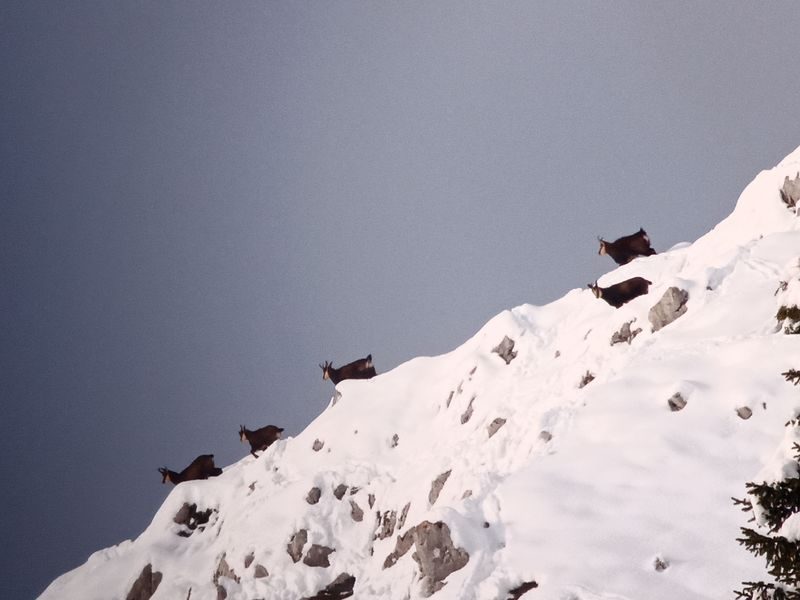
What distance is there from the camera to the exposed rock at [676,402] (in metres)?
20.8

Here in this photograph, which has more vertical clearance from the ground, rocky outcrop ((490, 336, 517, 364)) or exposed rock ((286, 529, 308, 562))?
rocky outcrop ((490, 336, 517, 364))

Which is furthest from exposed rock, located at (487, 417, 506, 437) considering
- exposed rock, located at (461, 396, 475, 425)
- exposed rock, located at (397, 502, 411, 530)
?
exposed rock, located at (397, 502, 411, 530)

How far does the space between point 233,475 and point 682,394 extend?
22.5 metres

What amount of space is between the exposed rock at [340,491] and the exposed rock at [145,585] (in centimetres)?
836

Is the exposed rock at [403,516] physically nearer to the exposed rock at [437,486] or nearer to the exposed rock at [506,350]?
the exposed rock at [437,486]

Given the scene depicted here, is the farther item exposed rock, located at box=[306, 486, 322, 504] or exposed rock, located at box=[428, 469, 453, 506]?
exposed rock, located at box=[306, 486, 322, 504]

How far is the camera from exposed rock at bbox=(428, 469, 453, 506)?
25.3 m

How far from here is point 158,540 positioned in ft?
109

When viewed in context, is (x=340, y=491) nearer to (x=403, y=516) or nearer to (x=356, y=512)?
(x=356, y=512)

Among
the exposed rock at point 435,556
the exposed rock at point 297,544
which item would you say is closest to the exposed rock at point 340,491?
the exposed rock at point 297,544

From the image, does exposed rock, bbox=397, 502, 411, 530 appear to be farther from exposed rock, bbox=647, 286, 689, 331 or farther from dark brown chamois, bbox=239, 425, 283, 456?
dark brown chamois, bbox=239, 425, 283, 456

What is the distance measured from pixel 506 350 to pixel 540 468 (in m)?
10.7

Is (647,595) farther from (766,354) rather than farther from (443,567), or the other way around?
(766,354)

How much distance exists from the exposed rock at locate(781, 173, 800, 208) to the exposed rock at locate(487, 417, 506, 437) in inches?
540
